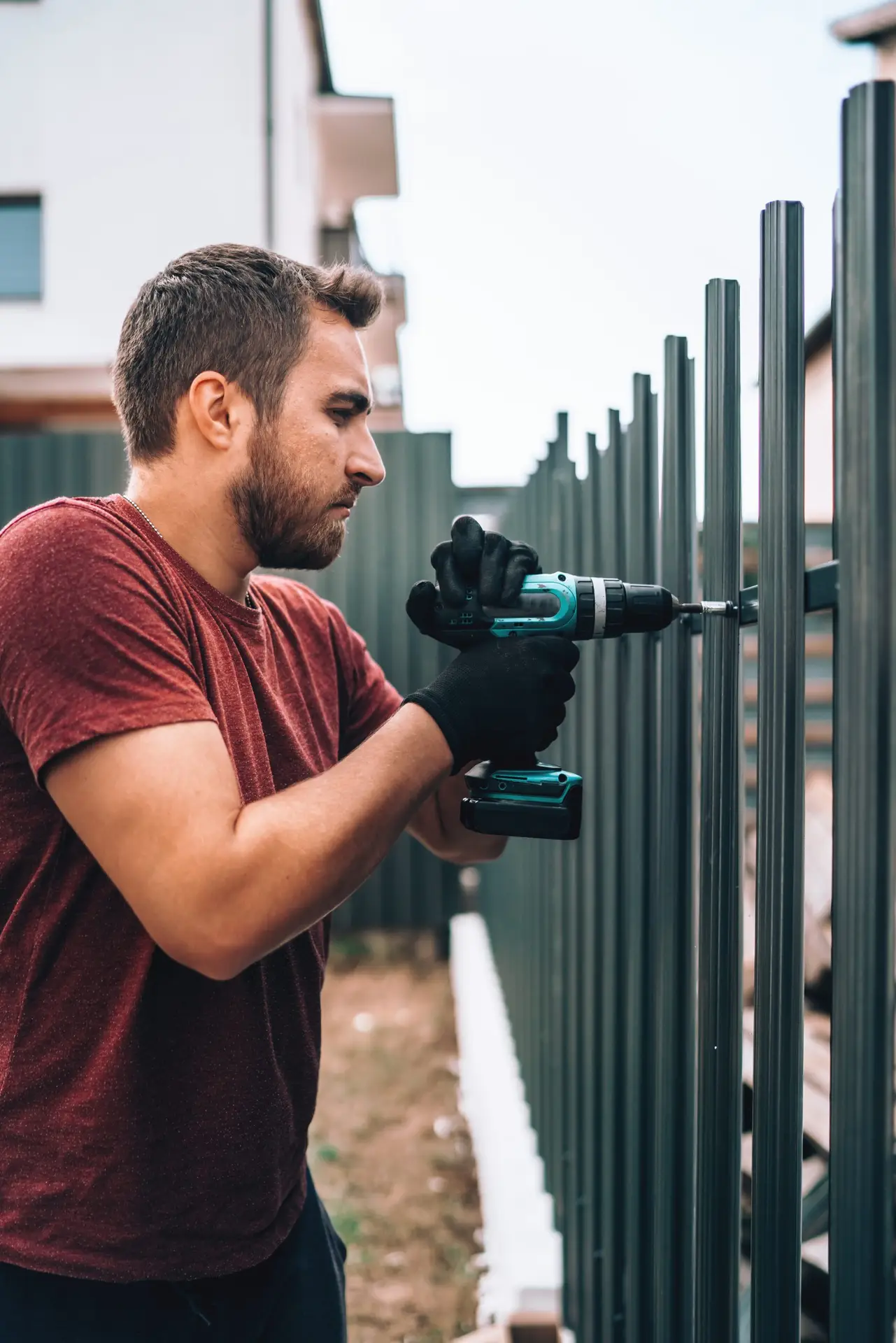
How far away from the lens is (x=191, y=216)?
36.2 ft

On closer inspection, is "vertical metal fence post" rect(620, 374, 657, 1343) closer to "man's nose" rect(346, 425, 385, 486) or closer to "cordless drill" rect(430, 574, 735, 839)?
"cordless drill" rect(430, 574, 735, 839)

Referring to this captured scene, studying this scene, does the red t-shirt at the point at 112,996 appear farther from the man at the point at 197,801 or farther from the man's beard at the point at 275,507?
the man's beard at the point at 275,507

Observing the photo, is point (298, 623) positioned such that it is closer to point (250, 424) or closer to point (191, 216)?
point (250, 424)

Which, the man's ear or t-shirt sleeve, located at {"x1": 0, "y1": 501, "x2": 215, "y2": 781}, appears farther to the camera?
the man's ear

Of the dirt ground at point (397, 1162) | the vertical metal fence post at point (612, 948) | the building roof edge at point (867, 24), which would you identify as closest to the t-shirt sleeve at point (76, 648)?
the vertical metal fence post at point (612, 948)

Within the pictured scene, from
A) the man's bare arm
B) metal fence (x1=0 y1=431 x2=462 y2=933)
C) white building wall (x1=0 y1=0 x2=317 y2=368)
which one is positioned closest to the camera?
the man's bare arm

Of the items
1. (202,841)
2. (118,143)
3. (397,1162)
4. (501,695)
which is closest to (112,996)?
(202,841)

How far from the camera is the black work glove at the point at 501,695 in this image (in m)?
1.54

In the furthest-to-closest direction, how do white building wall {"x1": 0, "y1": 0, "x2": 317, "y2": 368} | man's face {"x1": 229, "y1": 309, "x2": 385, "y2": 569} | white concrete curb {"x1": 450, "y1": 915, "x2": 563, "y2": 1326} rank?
white building wall {"x1": 0, "y1": 0, "x2": 317, "y2": 368}
white concrete curb {"x1": 450, "y1": 915, "x2": 563, "y2": 1326}
man's face {"x1": 229, "y1": 309, "x2": 385, "y2": 569}

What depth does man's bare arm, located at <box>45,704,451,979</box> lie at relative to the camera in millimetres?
1278

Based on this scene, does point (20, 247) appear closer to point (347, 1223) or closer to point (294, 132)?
point (294, 132)

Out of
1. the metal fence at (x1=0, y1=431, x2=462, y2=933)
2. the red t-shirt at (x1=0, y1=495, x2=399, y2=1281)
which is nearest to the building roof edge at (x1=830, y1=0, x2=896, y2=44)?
the metal fence at (x1=0, y1=431, x2=462, y2=933)

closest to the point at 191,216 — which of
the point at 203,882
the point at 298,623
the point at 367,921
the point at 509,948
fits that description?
the point at 367,921

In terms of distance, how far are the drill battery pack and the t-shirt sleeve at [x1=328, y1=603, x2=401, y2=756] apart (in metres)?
0.42
